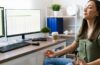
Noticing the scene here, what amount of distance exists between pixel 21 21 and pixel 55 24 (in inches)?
38.1

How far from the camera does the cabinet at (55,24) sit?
139 inches

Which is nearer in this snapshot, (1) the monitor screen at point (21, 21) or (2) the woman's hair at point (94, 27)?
(2) the woman's hair at point (94, 27)

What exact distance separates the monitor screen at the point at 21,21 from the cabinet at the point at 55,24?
1.71 ft

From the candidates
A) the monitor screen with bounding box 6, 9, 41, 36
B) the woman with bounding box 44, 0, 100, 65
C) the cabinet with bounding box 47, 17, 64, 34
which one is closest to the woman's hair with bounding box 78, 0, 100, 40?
the woman with bounding box 44, 0, 100, 65

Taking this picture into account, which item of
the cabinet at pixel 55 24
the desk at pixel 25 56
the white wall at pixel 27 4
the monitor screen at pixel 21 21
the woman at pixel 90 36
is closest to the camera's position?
the woman at pixel 90 36

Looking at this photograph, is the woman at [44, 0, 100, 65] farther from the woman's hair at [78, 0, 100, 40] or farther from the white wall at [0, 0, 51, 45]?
the white wall at [0, 0, 51, 45]

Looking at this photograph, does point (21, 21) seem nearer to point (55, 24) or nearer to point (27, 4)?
point (27, 4)

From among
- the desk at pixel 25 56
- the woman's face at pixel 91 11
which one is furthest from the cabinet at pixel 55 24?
the woman's face at pixel 91 11

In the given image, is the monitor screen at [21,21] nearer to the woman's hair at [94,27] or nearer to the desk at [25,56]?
the desk at [25,56]

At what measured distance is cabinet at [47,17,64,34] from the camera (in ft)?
11.6

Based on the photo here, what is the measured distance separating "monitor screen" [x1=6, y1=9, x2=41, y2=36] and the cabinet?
20.5 inches

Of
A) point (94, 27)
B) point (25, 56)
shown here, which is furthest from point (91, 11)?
point (25, 56)

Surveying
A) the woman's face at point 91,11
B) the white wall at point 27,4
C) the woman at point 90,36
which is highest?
the white wall at point 27,4

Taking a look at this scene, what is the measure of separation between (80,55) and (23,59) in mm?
723
